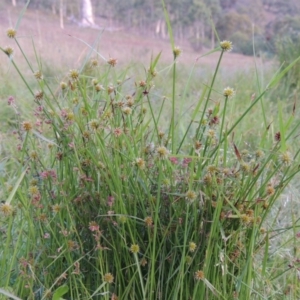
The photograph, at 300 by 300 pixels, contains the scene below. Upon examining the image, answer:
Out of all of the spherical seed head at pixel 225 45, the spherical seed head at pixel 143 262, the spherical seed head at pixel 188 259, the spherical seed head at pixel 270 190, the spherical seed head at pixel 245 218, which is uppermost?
the spherical seed head at pixel 225 45

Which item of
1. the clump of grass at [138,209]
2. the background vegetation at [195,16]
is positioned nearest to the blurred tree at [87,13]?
the background vegetation at [195,16]

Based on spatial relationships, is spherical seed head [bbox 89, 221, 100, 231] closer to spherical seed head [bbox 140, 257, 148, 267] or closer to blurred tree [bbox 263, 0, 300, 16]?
spherical seed head [bbox 140, 257, 148, 267]

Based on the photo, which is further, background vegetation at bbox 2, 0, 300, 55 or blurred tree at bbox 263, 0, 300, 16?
background vegetation at bbox 2, 0, 300, 55

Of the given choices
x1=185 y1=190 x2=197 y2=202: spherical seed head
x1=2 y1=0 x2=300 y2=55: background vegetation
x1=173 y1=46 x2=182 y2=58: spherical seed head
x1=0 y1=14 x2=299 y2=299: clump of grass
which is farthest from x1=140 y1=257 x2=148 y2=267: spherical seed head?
x1=2 y1=0 x2=300 y2=55: background vegetation

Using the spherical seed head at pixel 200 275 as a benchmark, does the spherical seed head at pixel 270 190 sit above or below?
above

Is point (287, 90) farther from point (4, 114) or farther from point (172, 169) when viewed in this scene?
point (172, 169)

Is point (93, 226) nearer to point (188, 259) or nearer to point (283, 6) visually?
point (188, 259)

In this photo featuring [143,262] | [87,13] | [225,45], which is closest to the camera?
[225,45]

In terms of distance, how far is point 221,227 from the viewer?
0.73 m

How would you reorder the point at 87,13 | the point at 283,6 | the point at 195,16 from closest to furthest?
the point at 283,6
the point at 195,16
the point at 87,13

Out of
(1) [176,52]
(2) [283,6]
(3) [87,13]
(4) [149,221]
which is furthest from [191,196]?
(3) [87,13]

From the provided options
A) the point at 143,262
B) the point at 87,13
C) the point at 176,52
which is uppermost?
the point at 176,52

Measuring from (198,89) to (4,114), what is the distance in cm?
172

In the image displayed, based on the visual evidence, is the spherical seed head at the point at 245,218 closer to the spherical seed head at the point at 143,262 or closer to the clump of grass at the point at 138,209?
the clump of grass at the point at 138,209
